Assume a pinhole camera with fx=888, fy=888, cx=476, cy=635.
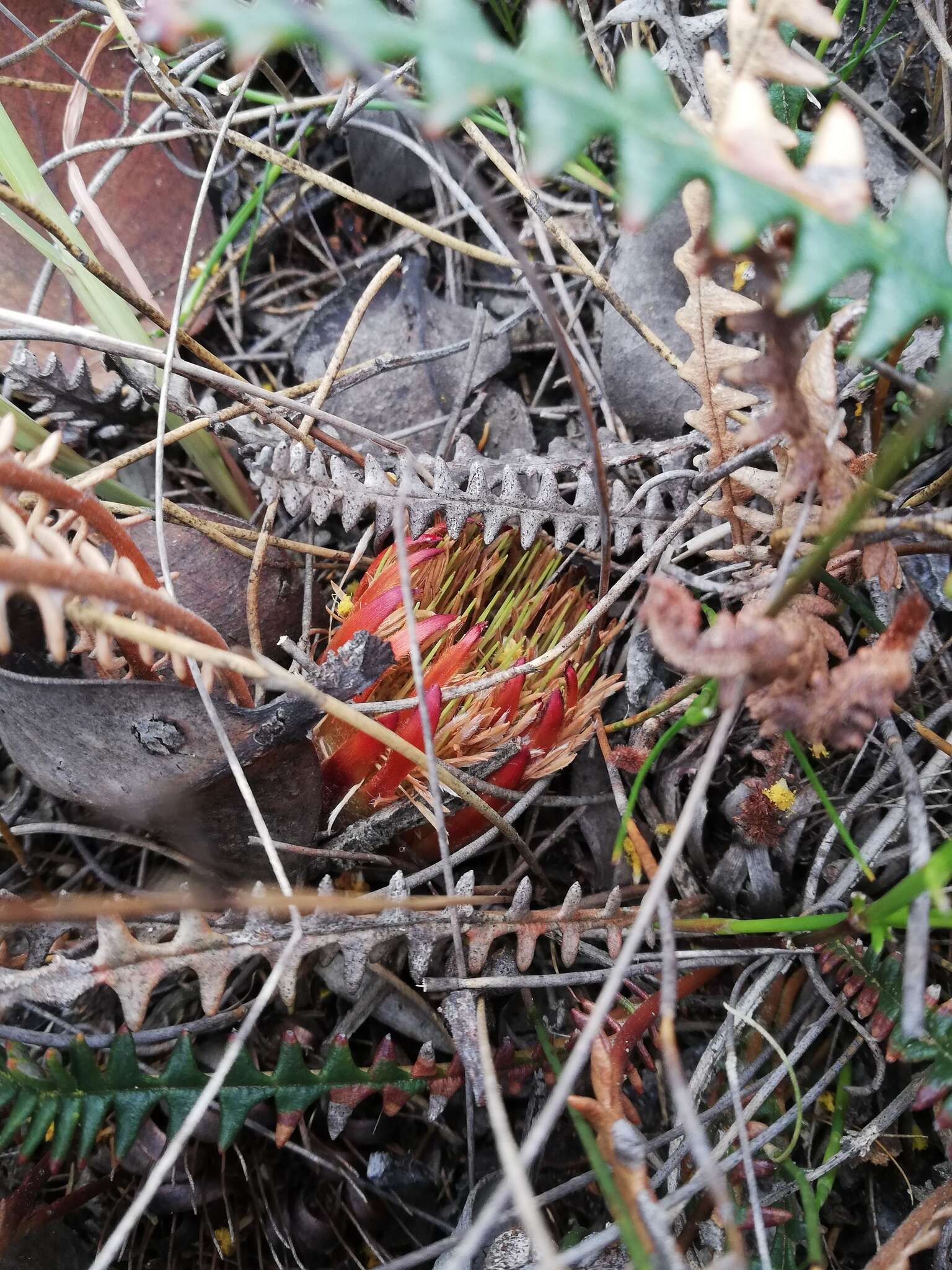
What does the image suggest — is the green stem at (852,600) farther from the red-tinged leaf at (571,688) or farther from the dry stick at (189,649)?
the dry stick at (189,649)

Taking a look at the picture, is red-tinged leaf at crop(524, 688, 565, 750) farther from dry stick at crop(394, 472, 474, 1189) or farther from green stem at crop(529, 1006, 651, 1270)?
green stem at crop(529, 1006, 651, 1270)

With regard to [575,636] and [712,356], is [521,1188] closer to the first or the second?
[575,636]

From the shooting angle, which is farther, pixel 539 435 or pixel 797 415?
→ pixel 539 435

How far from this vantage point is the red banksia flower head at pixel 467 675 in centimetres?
126

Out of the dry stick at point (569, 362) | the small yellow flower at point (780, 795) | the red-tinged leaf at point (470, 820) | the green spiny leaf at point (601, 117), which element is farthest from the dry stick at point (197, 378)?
the small yellow flower at point (780, 795)

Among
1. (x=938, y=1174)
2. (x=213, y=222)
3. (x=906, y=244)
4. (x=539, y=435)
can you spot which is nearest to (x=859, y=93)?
(x=539, y=435)

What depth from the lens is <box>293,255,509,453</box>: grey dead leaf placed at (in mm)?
1664

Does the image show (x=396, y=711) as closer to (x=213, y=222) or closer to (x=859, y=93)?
(x=213, y=222)

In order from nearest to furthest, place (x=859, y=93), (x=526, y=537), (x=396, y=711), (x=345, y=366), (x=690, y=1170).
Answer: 1. (x=690, y=1170)
2. (x=396, y=711)
3. (x=526, y=537)
4. (x=859, y=93)
5. (x=345, y=366)

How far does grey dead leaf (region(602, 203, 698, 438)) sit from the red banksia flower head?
0.30 meters

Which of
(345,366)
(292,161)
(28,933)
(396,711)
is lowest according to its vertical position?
(28,933)

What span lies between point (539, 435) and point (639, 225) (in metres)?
1.10

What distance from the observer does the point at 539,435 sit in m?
1.70

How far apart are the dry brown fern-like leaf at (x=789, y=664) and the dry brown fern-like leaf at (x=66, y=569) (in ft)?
1.55
